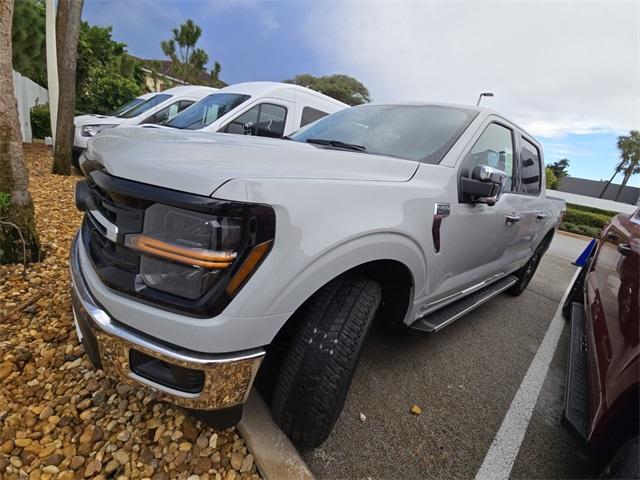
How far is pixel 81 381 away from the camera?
5.77 feet

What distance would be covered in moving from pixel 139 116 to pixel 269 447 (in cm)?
782

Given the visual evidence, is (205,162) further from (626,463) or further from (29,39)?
(29,39)

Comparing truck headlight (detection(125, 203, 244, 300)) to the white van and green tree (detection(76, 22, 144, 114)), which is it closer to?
the white van

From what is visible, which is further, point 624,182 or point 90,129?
point 624,182

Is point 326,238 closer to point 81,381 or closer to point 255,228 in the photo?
point 255,228

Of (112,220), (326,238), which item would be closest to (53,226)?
(112,220)

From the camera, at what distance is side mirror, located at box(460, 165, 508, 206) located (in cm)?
182

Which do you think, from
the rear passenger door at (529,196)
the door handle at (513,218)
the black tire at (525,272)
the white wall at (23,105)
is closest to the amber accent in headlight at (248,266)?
the door handle at (513,218)

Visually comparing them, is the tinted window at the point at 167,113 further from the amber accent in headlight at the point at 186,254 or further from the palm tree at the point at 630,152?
the palm tree at the point at 630,152

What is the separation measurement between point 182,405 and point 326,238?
2.51 ft

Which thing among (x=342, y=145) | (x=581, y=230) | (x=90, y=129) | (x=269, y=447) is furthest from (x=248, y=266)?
(x=581, y=230)

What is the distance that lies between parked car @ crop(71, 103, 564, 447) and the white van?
15.1 ft

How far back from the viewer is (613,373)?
1347 millimetres

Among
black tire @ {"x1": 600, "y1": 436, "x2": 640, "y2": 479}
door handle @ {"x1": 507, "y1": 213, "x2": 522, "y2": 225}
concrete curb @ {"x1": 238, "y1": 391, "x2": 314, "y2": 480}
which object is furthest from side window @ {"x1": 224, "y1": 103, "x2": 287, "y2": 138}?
black tire @ {"x1": 600, "y1": 436, "x2": 640, "y2": 479}
